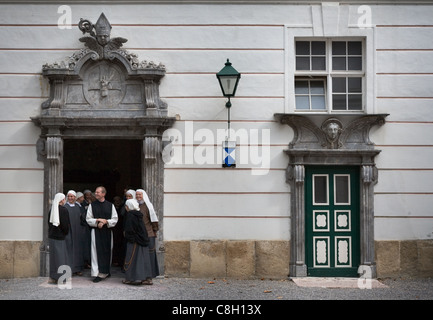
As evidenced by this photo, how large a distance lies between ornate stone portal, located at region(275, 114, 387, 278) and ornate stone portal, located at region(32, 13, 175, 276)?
2555mm

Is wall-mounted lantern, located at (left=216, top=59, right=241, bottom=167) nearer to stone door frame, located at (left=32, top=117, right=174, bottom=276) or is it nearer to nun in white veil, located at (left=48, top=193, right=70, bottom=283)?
stone door frame, located at (left=32, top=117, right=174, bottom=276)

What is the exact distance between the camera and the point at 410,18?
484 inches

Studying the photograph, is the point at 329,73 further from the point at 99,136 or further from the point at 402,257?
the point at 99,136

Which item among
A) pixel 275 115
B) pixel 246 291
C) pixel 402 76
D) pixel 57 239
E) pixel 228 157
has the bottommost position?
pixel 246 291

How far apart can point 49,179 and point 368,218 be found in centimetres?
632

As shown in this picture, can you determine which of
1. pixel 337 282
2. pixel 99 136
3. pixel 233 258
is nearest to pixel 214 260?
pixel 233 258

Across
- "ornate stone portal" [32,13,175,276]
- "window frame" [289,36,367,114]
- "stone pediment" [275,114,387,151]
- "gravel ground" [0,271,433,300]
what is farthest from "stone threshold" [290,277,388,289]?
"window frame" [289,36,367,114]

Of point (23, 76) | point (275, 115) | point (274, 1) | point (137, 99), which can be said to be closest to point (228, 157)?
point (275, 115)

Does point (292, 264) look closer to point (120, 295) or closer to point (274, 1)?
point (120, 295)

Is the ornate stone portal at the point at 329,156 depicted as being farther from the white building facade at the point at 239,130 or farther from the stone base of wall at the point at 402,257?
the stone base of wall at the point at 402,257

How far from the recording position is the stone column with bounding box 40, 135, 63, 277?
1202 centimetres

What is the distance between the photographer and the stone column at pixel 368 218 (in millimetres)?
12141

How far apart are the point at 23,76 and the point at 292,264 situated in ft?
21.3

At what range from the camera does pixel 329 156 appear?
12.2 metres
